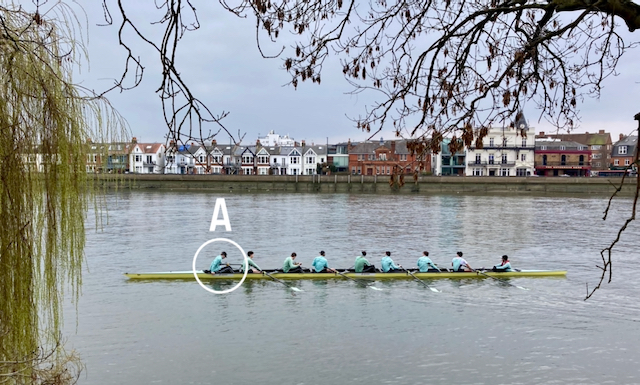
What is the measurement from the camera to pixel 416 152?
5.18 meters

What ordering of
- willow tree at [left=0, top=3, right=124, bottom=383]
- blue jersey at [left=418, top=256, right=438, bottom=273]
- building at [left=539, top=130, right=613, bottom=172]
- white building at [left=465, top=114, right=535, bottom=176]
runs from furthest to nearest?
building at [left=539, top=130, right=613, bottom=172]
white building at [left=465, top=114, right=535, bottom=176]
blue jersey at [left=418, top=256, right=438, bottom=273]
willow tree at [left=0, top=3, right=124, bottom=383]

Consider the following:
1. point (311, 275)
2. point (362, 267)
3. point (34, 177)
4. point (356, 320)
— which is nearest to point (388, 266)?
point (362, 267)

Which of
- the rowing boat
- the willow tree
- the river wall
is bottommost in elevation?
the rowing boat

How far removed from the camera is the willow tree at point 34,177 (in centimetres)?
552

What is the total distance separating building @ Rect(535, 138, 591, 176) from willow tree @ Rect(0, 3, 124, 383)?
9569 cm

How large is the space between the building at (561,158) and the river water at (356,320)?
61717 millimetres

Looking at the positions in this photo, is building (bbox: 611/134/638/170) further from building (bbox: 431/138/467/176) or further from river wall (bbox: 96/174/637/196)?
building (bbox: 431/138/467/176)

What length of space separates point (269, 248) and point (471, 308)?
Answer: 45.8 feet

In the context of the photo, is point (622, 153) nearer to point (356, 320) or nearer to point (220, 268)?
point (220, 268)

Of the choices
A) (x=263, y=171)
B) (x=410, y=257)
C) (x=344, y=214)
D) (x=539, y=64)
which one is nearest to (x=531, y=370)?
(x=539, y=64)

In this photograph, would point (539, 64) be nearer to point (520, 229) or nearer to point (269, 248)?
point (269, 248)

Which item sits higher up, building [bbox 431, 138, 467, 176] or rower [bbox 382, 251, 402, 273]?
building [bbox 431, 138, 467, 176]

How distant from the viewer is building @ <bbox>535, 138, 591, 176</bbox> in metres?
93.5

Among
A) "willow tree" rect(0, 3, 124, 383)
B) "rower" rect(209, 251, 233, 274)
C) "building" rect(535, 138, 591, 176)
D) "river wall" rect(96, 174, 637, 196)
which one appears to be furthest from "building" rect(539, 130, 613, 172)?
"willow tree" rect(0, 3, 124, 383)
